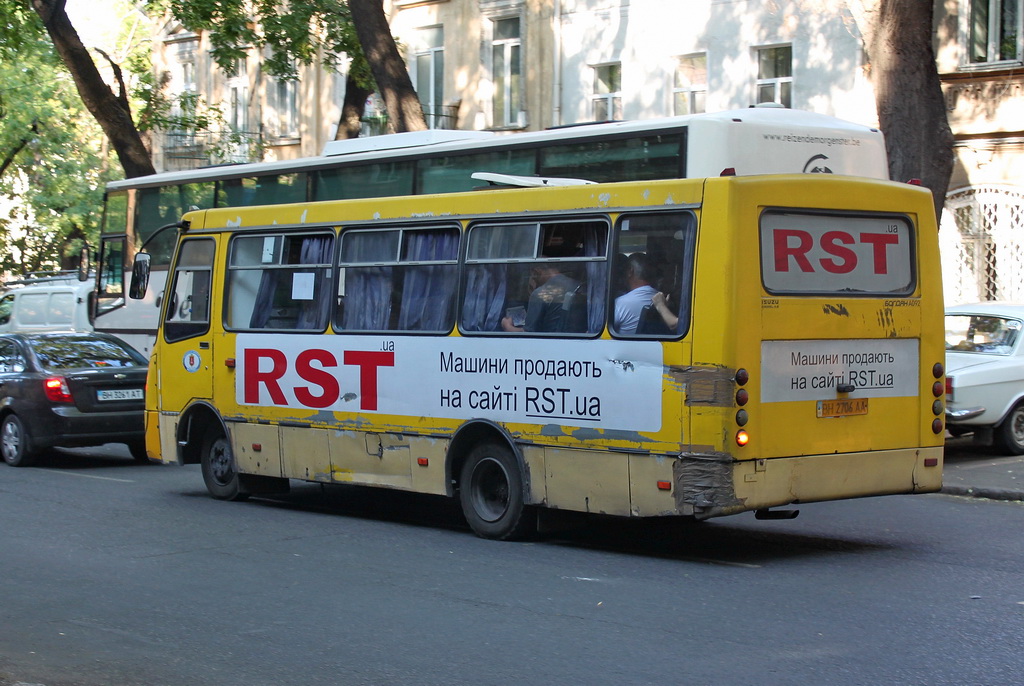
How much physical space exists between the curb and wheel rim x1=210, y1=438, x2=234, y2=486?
686 centimetres

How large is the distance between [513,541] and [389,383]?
1.73 m

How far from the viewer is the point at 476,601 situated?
25.8ft

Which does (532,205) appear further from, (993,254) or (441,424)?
(993,254)

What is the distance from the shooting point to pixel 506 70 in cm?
2870

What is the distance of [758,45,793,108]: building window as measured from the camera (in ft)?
77.8

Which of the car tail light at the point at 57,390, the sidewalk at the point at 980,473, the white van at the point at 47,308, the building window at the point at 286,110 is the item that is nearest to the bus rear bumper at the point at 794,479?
the sidewalk at the point at 980,473

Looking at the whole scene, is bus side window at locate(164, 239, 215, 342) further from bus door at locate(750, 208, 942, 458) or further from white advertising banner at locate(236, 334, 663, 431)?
bus door at locate(750, 208, 942, 458)

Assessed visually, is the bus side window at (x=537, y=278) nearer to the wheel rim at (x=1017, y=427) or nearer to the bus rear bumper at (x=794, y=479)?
the bus rear bumper at (x=794, y=479)

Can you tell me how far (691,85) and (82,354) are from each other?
13604 millimetres

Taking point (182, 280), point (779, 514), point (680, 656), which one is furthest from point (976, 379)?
point (680, 656)

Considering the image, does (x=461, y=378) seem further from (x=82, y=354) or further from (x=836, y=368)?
(x=82, y=354)

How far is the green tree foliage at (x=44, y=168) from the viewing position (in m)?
38.4

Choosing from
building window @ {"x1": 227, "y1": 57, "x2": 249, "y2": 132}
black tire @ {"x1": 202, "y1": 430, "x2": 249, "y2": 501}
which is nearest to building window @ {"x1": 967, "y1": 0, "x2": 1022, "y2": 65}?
black tire @ {"x1": 202, "y1": 430, "x2": 249, "y2": 501}

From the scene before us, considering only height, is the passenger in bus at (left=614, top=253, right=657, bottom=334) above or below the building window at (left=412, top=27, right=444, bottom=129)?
below
